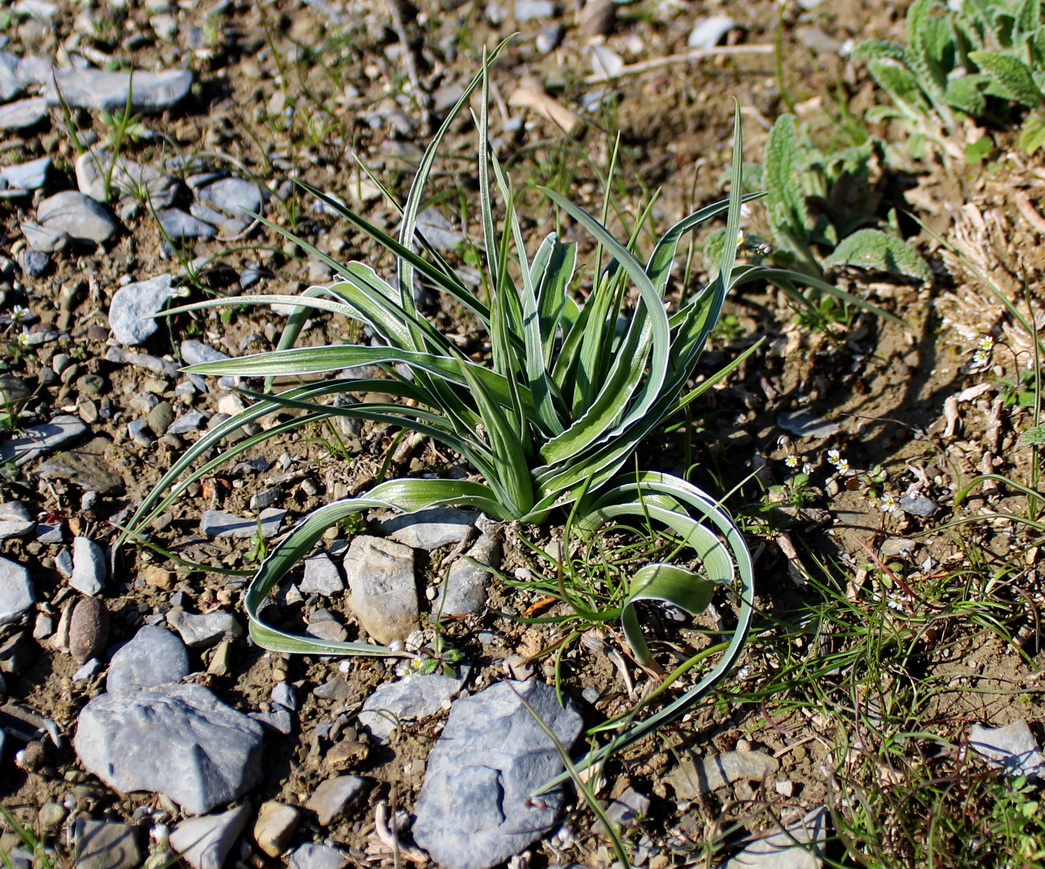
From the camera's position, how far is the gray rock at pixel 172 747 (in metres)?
1.61

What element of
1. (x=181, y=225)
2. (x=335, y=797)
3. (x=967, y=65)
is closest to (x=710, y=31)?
(x=967, y=65)

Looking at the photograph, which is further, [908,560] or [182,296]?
[182,296]

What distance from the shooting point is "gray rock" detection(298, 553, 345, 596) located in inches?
76.7

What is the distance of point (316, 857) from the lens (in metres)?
1.58

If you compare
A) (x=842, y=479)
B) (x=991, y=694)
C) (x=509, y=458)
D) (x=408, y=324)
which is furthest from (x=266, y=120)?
(x=991, y=694)

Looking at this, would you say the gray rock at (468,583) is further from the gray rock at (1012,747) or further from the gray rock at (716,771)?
the gray rock at (1012,747)

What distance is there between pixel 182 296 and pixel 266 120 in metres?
0.85

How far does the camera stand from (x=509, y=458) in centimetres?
176

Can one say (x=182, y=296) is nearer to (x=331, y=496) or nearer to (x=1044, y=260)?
(x=331, y=496)

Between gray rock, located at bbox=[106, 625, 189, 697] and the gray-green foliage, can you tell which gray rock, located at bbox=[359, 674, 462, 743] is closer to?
gray rock, located at bbox=[106, 625, 189, 697]

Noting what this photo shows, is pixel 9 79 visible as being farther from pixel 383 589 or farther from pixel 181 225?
pixel 383 589

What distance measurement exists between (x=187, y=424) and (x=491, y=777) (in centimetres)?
122

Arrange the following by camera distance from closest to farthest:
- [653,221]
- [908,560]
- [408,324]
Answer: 1. [408,324]
2. [908,560]
3. [653,221]

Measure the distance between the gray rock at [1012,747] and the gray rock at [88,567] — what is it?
6.03 ft
